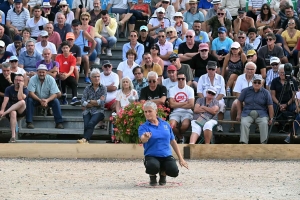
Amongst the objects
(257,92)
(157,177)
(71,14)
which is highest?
(71,14)

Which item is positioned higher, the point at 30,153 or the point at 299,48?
the point at 299,48

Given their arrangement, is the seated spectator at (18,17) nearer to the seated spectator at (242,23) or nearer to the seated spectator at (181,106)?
the seated spectator at (242,23)

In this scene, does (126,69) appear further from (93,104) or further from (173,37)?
(173,37)

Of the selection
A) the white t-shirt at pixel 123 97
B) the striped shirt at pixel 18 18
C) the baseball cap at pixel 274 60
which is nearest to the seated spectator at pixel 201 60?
the baseball cap at pixel 274 60

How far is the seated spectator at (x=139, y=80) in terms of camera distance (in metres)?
15.9

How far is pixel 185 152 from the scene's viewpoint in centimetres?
1460

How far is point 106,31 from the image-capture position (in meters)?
18.7

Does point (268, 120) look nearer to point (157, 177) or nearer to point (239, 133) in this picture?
point (239, 133)

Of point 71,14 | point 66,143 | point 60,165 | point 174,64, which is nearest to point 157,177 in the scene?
point 60,165

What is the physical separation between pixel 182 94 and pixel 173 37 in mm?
2739

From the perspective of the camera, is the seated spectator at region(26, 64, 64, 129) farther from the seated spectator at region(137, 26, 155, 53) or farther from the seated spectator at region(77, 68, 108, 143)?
the seated spectator at region(137, 26, 155, 53)

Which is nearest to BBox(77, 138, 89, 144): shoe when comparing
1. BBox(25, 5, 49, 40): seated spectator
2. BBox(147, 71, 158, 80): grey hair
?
BBox(147, 71, 158, 80): grey hair

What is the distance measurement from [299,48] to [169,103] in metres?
3.18

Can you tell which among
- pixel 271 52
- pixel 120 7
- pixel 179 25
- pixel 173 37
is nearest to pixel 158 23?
pixel 179 25
